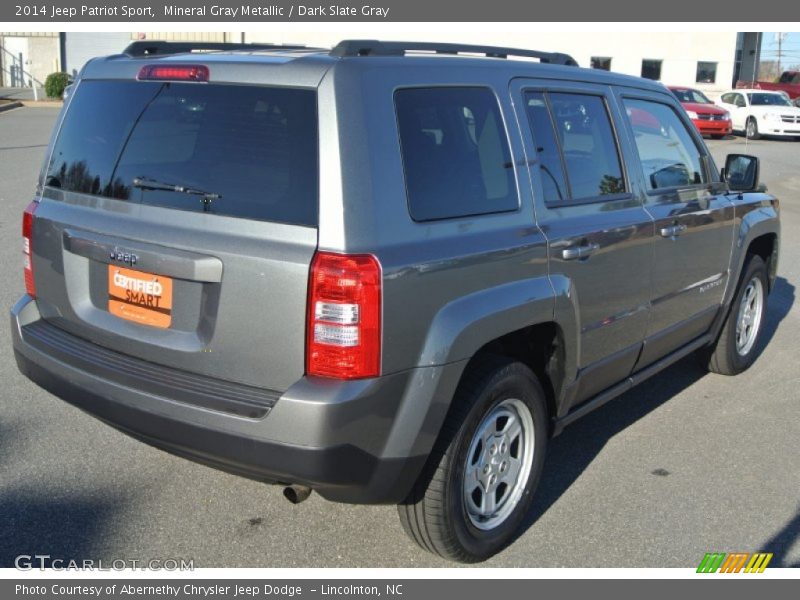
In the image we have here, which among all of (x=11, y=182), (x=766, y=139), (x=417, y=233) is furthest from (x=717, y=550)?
(x=766, y=139)

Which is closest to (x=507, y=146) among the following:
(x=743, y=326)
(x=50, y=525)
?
(x=50, y=525)

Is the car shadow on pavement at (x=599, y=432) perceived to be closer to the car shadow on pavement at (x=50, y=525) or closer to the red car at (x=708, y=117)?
the car shadow on pavement at (x=50, y=525)

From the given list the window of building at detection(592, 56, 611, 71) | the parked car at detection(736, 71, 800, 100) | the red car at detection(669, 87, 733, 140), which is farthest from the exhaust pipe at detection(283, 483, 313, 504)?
the parked car at detection(736, 71, 800, 100)

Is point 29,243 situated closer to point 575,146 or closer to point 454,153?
point 454,153

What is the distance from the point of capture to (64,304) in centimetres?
351

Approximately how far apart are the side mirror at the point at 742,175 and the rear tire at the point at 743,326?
25.7 inches

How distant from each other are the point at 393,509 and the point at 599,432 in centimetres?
157

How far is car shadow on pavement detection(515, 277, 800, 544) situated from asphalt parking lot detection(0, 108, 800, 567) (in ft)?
0.04

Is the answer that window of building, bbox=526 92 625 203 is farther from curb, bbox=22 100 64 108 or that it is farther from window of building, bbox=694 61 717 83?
window of building, bbox=694 61 717 83

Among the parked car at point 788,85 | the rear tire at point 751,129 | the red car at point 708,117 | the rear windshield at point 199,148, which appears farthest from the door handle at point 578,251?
the parked car at point 788,85

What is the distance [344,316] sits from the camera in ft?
9.16

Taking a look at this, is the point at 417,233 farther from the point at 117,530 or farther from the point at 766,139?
the point at 766,139

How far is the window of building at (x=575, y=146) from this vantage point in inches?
147

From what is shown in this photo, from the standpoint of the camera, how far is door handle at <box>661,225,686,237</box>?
4453mm
